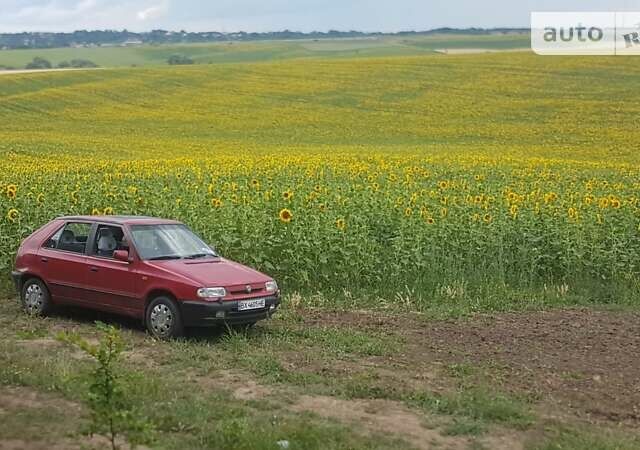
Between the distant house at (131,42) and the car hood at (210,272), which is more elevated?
the distant house at (131,42)

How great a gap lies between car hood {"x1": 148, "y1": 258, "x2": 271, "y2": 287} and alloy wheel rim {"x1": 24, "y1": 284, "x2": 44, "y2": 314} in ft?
6.51

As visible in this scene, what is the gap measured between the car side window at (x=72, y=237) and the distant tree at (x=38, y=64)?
81.9 metres

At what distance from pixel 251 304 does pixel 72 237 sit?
295cm

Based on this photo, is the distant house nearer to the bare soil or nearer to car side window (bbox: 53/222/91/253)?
car side window (bbox: 53/222/91/253)

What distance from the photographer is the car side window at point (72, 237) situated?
11.7 metres

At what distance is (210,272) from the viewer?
10.5 m

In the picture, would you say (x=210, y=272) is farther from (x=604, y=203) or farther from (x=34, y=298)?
(x=604, y=203)

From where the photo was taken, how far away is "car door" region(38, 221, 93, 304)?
1134 centimetres

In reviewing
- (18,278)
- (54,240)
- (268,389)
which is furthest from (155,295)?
(268,389)

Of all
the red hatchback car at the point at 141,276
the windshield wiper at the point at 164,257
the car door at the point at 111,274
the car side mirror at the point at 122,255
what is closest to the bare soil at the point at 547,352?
the red hatchback car at the point at 141,276

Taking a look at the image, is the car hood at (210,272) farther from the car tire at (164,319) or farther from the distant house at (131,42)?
the distant house at (131,42)

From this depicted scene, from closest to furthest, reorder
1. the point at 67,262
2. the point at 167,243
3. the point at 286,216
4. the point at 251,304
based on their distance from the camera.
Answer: the point at 251,304, the point at 167,243, the point at 67,262, the point at 286,216

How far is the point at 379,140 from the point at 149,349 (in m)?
31.7

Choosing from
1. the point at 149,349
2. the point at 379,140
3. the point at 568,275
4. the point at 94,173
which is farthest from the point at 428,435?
the point at 379,140
